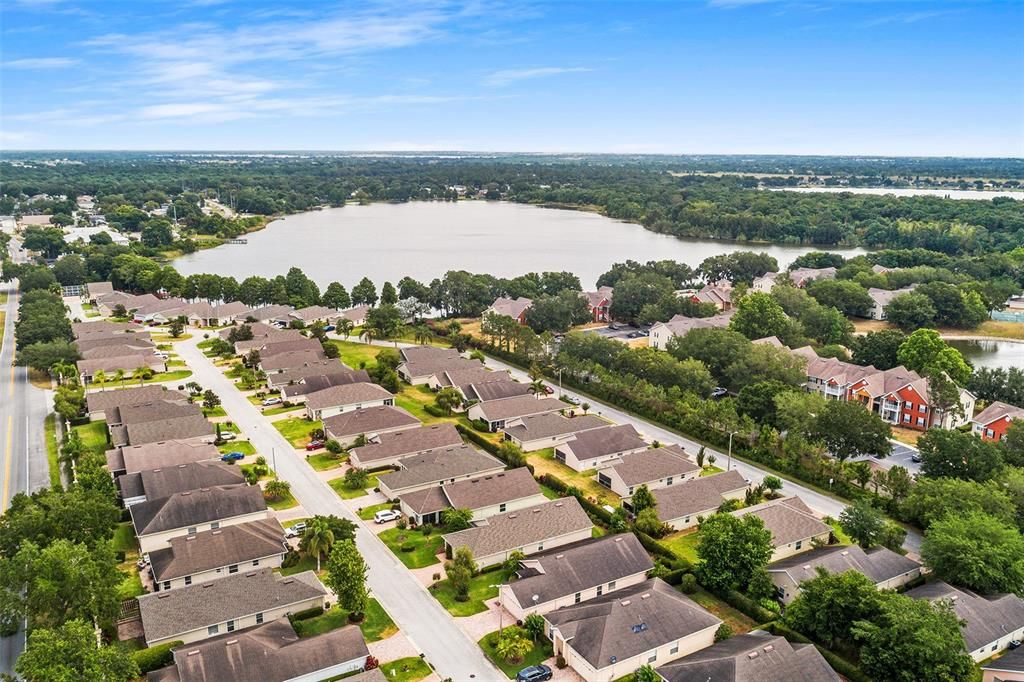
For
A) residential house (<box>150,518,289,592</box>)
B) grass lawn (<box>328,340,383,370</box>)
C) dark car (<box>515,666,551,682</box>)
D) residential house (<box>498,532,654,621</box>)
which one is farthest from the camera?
grass lawn (<box>328,340,383,370</box>)

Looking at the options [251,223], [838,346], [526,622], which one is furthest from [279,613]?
[251,223]

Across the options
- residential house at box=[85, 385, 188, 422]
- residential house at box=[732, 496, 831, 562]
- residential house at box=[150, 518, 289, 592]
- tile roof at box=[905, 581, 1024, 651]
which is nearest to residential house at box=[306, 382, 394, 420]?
residential house at box=[85, 385, 188, 422]

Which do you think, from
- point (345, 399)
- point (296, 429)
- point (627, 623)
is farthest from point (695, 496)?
point (296, 429)

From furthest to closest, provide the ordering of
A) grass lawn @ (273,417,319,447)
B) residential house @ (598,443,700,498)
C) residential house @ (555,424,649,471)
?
grass lawn @ (273,417,319,447) → residential house @ (555,424,649,471) → residential house @ (598,443,700,498)

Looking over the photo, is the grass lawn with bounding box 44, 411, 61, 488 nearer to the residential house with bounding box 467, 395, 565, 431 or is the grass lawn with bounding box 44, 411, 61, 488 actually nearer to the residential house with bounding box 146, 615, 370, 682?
the residential house with bounding box 146, 615, 370, 682

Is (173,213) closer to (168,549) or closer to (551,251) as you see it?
(551,251)

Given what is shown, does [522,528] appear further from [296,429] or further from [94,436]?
[94,436]
